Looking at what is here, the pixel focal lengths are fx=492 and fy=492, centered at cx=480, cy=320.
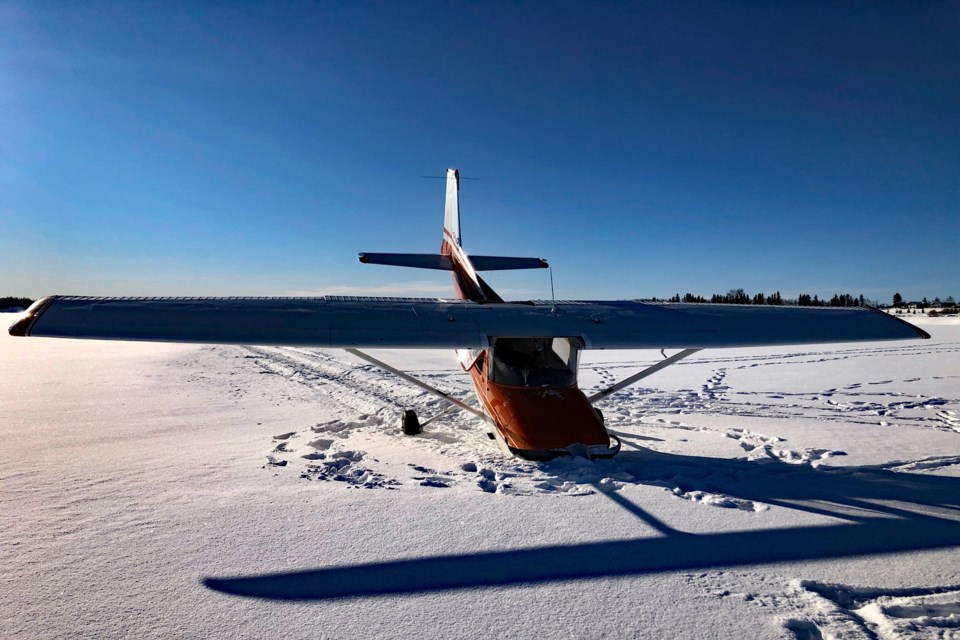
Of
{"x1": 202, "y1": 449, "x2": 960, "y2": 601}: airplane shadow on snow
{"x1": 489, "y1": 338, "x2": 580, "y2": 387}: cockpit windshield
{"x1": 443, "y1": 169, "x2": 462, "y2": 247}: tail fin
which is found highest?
{"x1": 443, "y1": 169, "x2": 462, "y2": 247}: tail fin

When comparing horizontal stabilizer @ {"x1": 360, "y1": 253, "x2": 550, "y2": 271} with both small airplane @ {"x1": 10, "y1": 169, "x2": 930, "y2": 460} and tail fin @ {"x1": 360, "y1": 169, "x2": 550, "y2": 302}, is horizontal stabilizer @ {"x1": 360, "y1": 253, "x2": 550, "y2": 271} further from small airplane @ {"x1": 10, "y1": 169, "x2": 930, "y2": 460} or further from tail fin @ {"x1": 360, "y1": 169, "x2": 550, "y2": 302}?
small airplane @ {"x1": 10, "y1": 169, "x2": 930, "y2": 460}

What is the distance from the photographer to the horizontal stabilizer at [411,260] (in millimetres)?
10812

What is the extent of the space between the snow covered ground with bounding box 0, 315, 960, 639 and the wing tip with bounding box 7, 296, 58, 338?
146 centimetres

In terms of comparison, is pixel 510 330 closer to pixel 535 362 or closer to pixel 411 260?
pixel 535 362

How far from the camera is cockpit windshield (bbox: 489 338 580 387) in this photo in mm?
6082

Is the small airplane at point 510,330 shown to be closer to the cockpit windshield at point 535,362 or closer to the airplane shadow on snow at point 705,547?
the cockpit windshield at point 535,362

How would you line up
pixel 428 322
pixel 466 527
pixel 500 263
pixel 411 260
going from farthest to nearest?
pixel 500 263, pixel 411 260, pixel 428 322, pixel 466 527

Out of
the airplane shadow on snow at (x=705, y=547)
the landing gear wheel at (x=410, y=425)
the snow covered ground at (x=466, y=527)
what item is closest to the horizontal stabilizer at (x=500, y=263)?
the snow covered ground at (x=466, y=527)

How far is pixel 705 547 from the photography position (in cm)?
362

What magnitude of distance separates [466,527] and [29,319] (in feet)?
14.4

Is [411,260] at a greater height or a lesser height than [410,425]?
greater

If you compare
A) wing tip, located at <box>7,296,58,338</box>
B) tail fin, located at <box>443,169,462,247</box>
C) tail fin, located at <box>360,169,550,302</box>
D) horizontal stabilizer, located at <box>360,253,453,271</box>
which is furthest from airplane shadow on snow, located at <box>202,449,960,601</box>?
tail fin, located at <box>443,169,462,247</box>

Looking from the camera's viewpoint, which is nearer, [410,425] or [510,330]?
[510,330]

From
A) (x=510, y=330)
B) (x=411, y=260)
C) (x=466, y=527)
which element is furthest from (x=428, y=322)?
(x=411, y=260)
